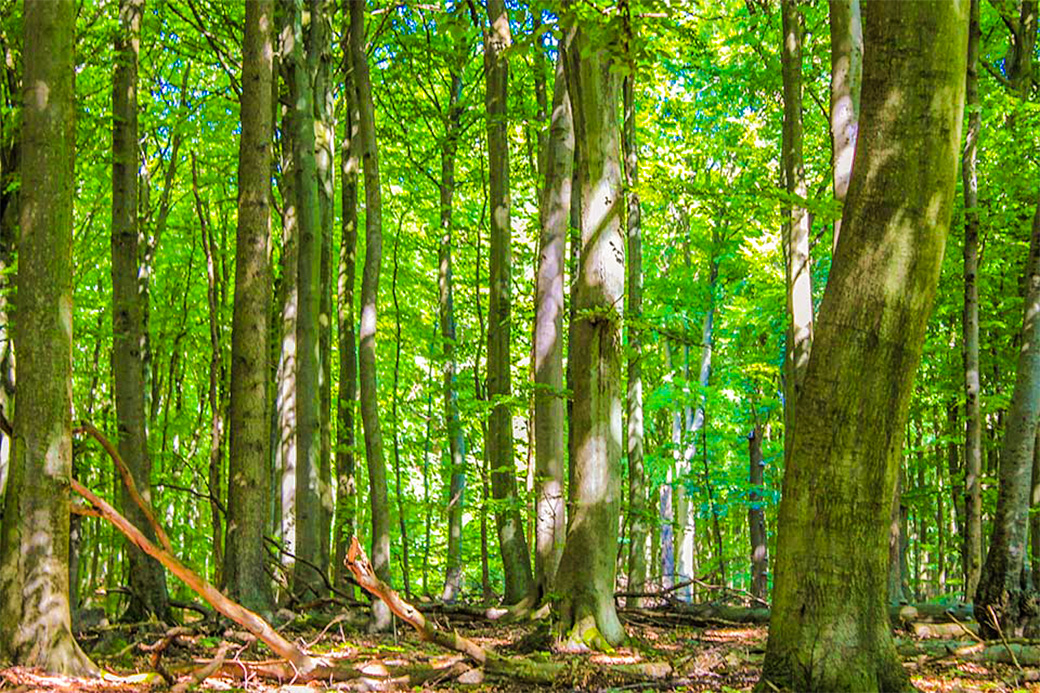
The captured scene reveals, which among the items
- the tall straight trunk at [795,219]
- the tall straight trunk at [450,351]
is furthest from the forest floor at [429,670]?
the tall straight trunk at [450,351]

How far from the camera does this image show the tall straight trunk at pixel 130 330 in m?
8.71

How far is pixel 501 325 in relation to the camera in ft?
38.0

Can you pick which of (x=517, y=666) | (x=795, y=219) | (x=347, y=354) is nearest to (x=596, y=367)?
(x=517, y=666)

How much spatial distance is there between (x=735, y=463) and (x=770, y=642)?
2420 centimetres

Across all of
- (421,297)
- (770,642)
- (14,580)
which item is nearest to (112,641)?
(14,580)

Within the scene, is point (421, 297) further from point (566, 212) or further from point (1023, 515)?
point (1023, 515)

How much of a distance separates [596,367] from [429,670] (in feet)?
10.1

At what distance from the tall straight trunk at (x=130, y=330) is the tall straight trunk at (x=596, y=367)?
3.82 metres

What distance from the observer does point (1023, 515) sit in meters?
8.58

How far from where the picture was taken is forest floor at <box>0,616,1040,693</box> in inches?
233

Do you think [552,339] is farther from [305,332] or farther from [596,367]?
[305,332]

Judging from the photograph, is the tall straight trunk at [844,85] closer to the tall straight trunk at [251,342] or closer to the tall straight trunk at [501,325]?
the tall straight trunk at [501,325]

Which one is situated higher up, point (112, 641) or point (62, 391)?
point (62, 391)

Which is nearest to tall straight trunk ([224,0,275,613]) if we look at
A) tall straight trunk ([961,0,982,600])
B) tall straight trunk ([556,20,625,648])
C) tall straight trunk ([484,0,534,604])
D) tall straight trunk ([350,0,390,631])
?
tall straight trunk ([350,0,390,631])
